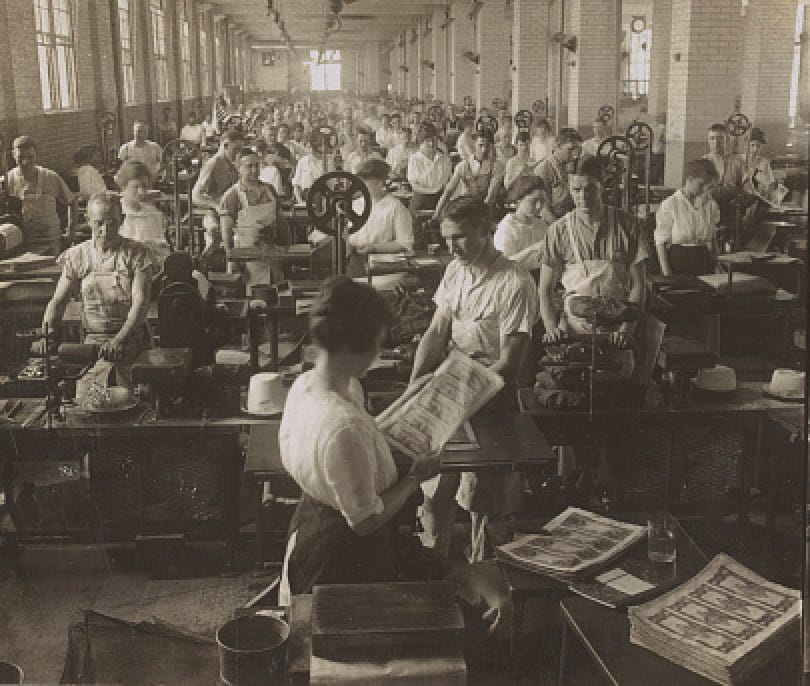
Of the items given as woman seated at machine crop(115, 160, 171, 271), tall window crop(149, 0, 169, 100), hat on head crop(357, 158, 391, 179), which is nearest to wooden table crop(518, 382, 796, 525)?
hat on head crop(357, 158, 391, 179)

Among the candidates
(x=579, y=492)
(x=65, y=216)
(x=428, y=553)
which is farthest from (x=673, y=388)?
(x=65, y=216)

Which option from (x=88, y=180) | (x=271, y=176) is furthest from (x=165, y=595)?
(x=88, y=180)

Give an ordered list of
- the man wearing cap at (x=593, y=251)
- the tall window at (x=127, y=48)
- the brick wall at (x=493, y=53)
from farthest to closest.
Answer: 1. the brick wall at (x=493, y=53)
2. the tall window at (x=127, y=48)
3. the man wearing cap at (x=593, y=251)

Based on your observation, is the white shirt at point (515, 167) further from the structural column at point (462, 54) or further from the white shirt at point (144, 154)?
Answer: the structural column at point (462, 54)

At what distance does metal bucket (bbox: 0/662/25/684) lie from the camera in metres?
2.38

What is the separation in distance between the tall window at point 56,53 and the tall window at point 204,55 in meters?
14.6

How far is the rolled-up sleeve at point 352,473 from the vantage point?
2.42 m

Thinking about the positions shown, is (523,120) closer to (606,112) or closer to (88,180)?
(606,112)

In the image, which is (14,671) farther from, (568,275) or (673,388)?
(568,275)

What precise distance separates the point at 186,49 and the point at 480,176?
16953 millimetres

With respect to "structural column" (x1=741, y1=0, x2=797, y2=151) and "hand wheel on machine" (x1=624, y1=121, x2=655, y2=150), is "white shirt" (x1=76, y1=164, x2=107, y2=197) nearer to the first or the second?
"hand wheel on machine" (x1=624, y1=121, x2=655, y2=150)

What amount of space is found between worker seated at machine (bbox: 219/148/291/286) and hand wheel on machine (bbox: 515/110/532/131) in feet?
25.0

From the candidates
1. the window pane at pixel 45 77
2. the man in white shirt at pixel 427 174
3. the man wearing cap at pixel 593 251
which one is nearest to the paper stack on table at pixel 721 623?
the man wearing cap at pixel 593 251

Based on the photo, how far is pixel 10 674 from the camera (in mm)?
2404
